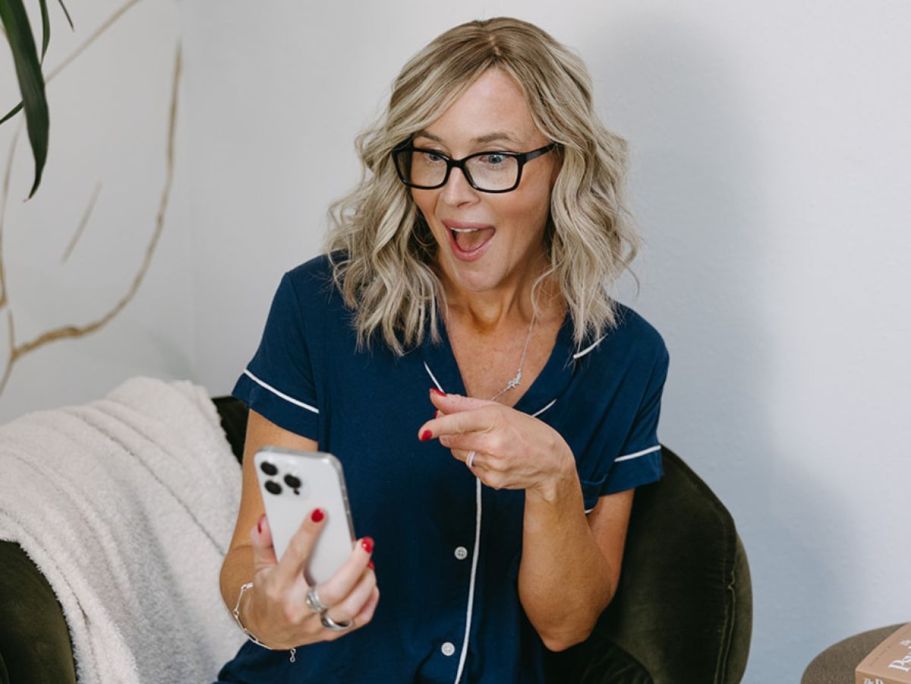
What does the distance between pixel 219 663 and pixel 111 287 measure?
866 millimetres

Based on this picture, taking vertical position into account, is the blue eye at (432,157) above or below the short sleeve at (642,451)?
above

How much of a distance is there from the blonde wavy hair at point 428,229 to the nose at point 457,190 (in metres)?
0.07

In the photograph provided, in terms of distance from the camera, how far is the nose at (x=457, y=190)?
133 cm

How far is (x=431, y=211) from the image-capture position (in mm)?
1379

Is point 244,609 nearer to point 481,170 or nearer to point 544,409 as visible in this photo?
point 544,409

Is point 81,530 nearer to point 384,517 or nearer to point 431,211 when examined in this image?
point 384,517

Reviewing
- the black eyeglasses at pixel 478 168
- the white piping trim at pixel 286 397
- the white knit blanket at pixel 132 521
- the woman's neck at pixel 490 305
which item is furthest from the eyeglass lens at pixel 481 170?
the white knit blanket at pixel 132 521

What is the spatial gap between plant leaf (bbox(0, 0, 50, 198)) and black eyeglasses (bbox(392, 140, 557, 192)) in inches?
18.6

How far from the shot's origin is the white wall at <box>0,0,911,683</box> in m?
1.57

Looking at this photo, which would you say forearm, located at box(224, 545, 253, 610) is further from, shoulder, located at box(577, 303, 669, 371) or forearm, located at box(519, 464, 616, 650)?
shoulder, located at box(577, 303, 669, 371)

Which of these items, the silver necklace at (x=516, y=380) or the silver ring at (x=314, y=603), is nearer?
the silver ring at (x=314, y=603)

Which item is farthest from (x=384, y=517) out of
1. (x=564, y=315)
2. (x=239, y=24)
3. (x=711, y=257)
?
(x=239, y=24)

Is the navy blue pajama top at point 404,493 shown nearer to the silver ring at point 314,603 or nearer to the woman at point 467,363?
the woman at point 467,363

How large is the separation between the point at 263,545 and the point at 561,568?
0.39m
